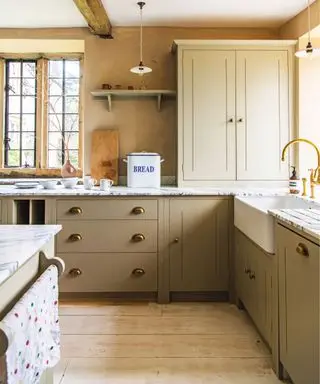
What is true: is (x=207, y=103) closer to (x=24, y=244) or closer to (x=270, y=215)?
(x=270, y=215)

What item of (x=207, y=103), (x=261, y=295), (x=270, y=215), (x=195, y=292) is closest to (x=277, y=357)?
(x=261, y=295)

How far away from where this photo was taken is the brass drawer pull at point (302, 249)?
1.52 metres

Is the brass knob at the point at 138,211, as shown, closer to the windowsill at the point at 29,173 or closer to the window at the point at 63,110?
the windowsill at the point at 29,173

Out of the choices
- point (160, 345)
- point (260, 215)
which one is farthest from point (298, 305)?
point (160, 345)

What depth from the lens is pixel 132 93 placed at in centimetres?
348

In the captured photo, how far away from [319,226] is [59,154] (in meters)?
2.88

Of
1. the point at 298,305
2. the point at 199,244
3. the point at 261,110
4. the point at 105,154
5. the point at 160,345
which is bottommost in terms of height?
the point at 160,345

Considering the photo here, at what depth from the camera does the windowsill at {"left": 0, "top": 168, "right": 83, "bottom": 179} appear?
377 centimetres

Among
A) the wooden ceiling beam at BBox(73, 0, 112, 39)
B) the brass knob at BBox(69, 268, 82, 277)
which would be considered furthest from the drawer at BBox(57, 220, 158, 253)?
the wooden ceiling beam at BBox(73, 0, 112, 39)

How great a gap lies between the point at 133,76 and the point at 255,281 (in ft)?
7.30

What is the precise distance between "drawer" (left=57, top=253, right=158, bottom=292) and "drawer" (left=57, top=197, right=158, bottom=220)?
294mm

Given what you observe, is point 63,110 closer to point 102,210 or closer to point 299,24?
point 102,210

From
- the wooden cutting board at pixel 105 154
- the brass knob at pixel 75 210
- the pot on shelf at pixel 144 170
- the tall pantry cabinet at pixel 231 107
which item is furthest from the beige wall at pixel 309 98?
the brass knob at pixel 75 210

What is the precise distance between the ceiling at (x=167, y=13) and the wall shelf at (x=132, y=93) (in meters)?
0.62
